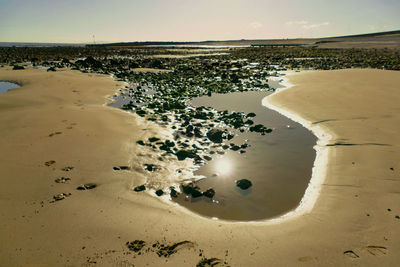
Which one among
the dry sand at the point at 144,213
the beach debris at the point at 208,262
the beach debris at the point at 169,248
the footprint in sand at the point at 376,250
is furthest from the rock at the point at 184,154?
the footprint in sand at the point at 376,250

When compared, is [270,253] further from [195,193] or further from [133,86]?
[133,86]

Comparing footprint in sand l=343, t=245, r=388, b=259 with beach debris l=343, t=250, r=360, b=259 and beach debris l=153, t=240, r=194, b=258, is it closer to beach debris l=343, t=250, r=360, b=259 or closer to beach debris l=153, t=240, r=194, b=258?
beach debris l=343, t=250, r=360, b=259

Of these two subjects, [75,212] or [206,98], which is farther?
[206,98]

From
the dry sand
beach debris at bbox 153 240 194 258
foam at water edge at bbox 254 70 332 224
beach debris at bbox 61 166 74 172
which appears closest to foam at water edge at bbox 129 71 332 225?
foam at water edge at bbox 254 70 332 224

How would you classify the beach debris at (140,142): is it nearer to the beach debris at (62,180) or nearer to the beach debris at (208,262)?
the beach debris at (62,180)

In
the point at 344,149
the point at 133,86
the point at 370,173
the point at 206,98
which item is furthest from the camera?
the point at 133,86

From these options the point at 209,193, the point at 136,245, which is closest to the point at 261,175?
the point at 209,193

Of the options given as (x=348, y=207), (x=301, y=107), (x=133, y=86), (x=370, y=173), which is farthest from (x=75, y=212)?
(x=133, y=86)
